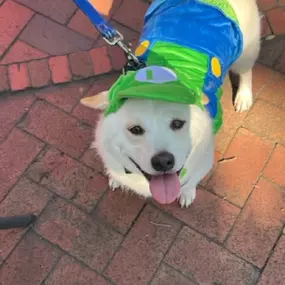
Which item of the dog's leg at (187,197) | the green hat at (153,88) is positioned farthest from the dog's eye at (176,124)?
the dog's leg at (187,197)

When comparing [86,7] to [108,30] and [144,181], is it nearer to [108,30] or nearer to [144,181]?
[108,30]

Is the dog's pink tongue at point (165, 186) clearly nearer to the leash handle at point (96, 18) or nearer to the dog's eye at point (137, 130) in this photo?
the dog's eye at point (137, 130)

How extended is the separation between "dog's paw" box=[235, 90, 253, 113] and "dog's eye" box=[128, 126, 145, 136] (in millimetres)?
1159

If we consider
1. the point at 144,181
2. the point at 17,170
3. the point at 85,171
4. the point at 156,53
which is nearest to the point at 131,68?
the point at 156,53

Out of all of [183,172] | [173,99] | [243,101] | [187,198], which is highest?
[173,99]

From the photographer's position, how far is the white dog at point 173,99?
7.27 ft

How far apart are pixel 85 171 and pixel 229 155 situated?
2.96 feet

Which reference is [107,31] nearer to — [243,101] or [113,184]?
[113,184]

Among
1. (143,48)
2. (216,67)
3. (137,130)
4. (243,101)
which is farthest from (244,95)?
(137,130)

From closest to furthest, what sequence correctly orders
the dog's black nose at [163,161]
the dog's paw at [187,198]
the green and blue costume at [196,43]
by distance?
the dog's black nose at [163,161] < the green and blue costume at [196,43] < the dog's paw at [187,198]

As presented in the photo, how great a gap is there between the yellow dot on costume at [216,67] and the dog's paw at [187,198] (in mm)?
723

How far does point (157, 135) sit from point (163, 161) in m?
0.13

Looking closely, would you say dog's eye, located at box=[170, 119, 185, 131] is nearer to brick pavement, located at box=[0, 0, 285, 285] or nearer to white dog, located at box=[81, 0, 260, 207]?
white dog, located at box=[81, 0, 260, 207]

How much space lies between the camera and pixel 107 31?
2.38m
